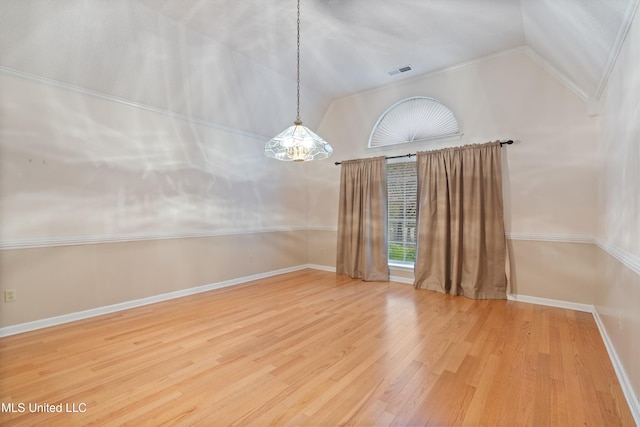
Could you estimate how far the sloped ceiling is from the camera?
255cm

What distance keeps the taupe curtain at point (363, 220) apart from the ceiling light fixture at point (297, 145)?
195cm

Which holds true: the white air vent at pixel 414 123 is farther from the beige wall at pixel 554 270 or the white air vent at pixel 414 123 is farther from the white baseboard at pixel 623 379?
the white baseboard at pixel 623 379

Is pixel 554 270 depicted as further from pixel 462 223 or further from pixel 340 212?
pixel 340 212

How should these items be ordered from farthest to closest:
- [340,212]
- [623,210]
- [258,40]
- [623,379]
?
[340,212], [258,40], [623,210], [623,379]

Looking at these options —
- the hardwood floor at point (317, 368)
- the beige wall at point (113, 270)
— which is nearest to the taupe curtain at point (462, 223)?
the hardwood floor at point (317, 368)

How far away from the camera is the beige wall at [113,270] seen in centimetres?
286

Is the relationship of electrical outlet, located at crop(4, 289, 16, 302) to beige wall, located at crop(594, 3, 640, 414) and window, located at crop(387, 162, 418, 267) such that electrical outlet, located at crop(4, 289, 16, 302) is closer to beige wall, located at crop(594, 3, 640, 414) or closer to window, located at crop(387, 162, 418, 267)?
window, located at crop(387, 162, 418, 267)

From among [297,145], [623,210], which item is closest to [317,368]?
[297,145]

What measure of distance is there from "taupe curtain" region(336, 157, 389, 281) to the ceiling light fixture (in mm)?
1948

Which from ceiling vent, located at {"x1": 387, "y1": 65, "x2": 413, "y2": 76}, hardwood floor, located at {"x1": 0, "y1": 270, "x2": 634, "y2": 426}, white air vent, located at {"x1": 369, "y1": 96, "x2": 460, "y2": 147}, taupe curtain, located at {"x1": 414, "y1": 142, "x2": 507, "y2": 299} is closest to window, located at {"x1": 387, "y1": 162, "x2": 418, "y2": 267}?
taupe curtain, located at {"x1": 414, "y1": 142, "x2": 507, "y2": 299}

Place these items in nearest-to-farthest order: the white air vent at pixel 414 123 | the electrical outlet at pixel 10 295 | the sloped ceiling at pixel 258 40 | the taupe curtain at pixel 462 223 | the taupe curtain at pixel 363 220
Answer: the sloped ceiling at pixel 258 40, the electrical outlet at pixel 10 295, the taupe curtain at pixel 462 223, the white air vent at pixel 414 123, the taupe curtain at pixel 363 220

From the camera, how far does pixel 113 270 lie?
3.44 metres

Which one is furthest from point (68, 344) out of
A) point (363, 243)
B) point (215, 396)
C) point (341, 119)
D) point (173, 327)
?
point (341, 119)

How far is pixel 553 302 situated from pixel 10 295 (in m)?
6.04
